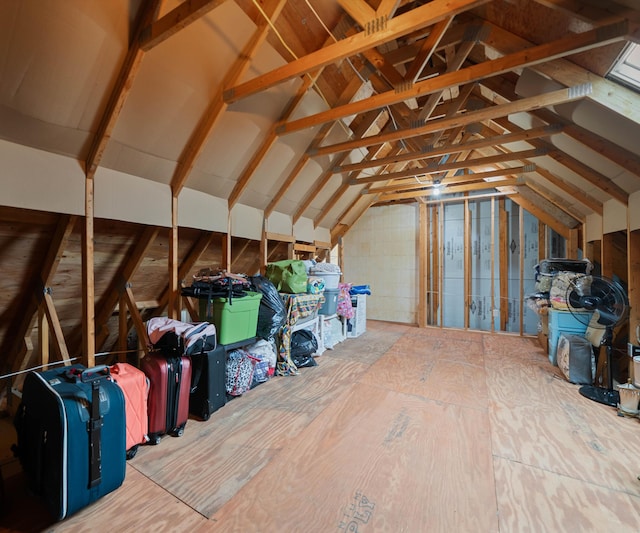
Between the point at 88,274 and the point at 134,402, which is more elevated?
the point at 88,274

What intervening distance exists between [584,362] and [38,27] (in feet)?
16.9

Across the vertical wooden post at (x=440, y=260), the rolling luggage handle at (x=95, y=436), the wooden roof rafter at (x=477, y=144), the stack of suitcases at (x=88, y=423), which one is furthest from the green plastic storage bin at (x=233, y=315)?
the vertical wooden post at (x=440, y=260)

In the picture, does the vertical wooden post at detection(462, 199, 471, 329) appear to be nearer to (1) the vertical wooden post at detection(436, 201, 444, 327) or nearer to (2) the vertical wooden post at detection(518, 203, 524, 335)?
(1) the vertical wooden post at detection(436, 201, 444, 327)

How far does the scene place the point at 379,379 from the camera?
3.27 meters

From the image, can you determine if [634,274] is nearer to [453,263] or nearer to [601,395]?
[601,395]

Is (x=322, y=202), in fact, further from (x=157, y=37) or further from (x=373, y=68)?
(x=157, y=37)

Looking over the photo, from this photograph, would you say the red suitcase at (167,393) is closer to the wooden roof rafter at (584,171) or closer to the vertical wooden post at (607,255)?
the wooden roof rafter at (584,171)

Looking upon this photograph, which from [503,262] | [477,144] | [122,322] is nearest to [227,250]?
[122,322]

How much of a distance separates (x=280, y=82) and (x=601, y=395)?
3.97 meters

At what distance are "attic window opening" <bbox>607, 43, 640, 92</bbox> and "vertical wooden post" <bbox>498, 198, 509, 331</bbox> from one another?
3645mm

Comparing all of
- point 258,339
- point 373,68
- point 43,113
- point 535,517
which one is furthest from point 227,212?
point 535,517

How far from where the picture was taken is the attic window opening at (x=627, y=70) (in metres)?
1.90

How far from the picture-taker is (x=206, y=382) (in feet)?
8.00

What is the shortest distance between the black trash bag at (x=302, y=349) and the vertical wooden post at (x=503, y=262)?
3.84 metres
